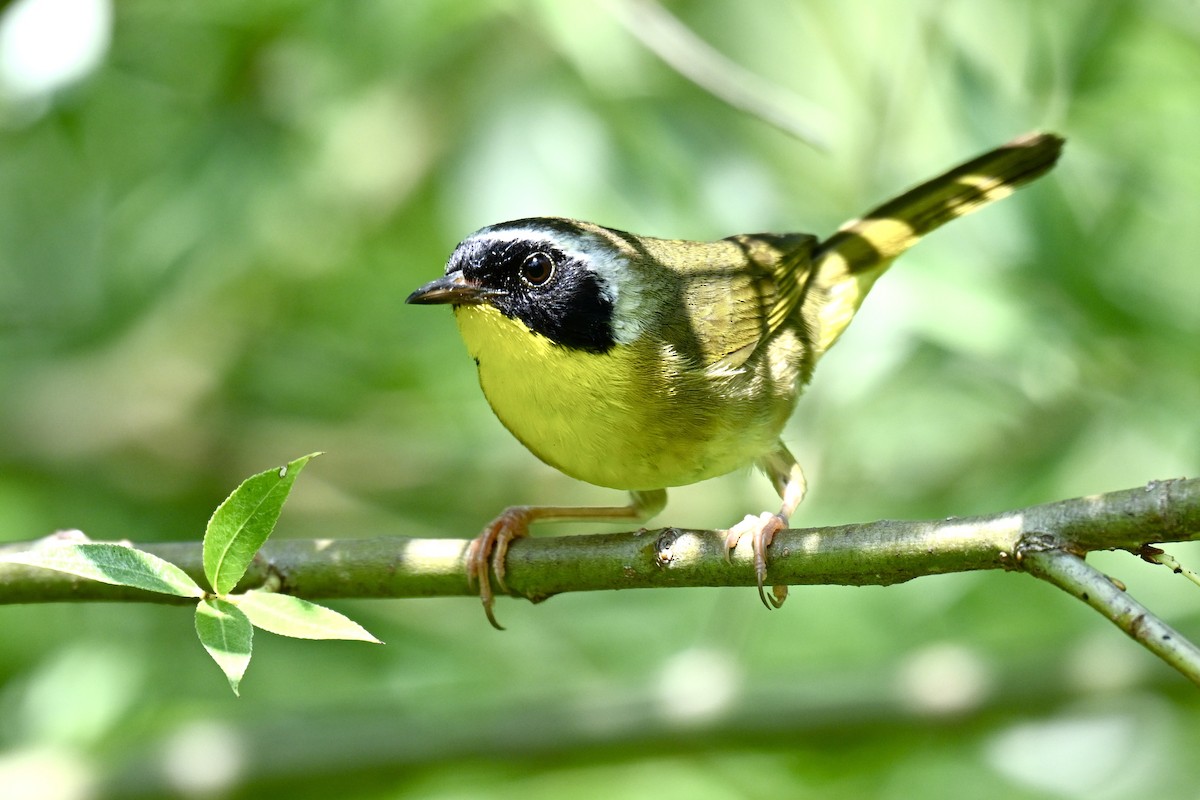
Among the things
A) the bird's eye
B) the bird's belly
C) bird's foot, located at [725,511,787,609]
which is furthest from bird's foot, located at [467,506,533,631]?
the bird's eye

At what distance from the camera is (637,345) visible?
14.8 feet

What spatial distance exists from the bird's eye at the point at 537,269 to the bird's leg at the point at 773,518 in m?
1.04

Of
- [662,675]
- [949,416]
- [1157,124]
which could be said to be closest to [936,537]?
[662,675]

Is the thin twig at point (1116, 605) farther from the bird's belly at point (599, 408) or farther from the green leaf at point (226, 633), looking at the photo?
the bird's belly at point (599, 408)

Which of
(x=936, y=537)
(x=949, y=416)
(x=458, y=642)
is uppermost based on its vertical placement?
(x=949, y=416)

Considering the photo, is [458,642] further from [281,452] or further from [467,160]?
[467,160]

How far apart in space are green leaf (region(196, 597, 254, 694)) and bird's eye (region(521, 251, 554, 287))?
2.04 metres

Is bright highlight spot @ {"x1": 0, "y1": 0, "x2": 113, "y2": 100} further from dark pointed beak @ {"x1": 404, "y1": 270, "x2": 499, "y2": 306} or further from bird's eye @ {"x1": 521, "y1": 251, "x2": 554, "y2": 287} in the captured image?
bird's eye @ {"x1": 521, "y1": 251, "x2": 554, "y2": 287}

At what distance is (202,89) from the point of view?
6242 mm

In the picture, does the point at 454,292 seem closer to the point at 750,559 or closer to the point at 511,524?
the point at 511,524

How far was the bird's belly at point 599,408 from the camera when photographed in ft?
14.1

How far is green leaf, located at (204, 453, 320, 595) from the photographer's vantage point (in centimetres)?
259

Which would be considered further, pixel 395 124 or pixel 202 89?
pixel 395 124

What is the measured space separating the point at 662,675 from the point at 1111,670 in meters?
1.64
